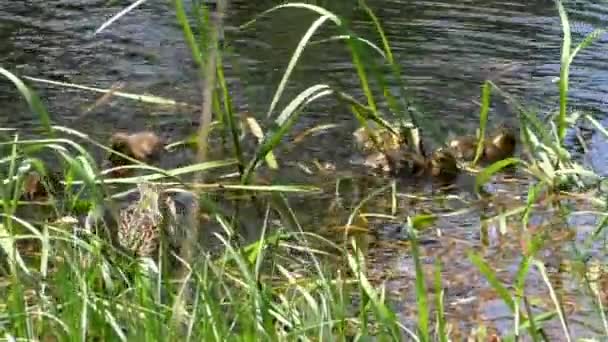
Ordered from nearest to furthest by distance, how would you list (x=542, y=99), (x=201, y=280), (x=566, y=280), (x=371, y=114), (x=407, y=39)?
(x=201, y=280) < (x=566, y=280) < (x=371, y=114) < (x=542, y=99) < (x=407, y=39)

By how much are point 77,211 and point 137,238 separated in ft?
0.88

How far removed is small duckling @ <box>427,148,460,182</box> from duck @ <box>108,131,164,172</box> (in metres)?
0.93

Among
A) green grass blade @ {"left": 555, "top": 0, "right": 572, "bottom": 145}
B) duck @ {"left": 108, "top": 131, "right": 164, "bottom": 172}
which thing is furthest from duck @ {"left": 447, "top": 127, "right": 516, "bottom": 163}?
duck @ {"left": 108, "top": 131, "right": 164, "bottom": 172}

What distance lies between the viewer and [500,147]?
13.1 ft

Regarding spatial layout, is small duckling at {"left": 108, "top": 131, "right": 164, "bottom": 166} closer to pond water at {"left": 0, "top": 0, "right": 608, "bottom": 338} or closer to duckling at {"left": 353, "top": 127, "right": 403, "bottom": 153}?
pond water at {"left": 0, "top": 0, "right": 608, "bottom": 338}

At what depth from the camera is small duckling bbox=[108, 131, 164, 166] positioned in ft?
12.2

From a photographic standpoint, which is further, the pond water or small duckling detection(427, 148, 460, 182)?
the pond water

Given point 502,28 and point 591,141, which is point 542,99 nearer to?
point 591,141

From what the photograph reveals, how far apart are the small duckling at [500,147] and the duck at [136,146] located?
1124mm

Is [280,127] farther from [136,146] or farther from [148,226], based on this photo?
[136,146]

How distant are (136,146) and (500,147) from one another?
125cm

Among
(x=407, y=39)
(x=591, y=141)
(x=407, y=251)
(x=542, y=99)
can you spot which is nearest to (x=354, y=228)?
(x=407, y=251)

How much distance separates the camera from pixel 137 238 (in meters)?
2.93

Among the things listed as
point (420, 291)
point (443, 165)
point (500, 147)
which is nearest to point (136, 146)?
point (443, 165)
